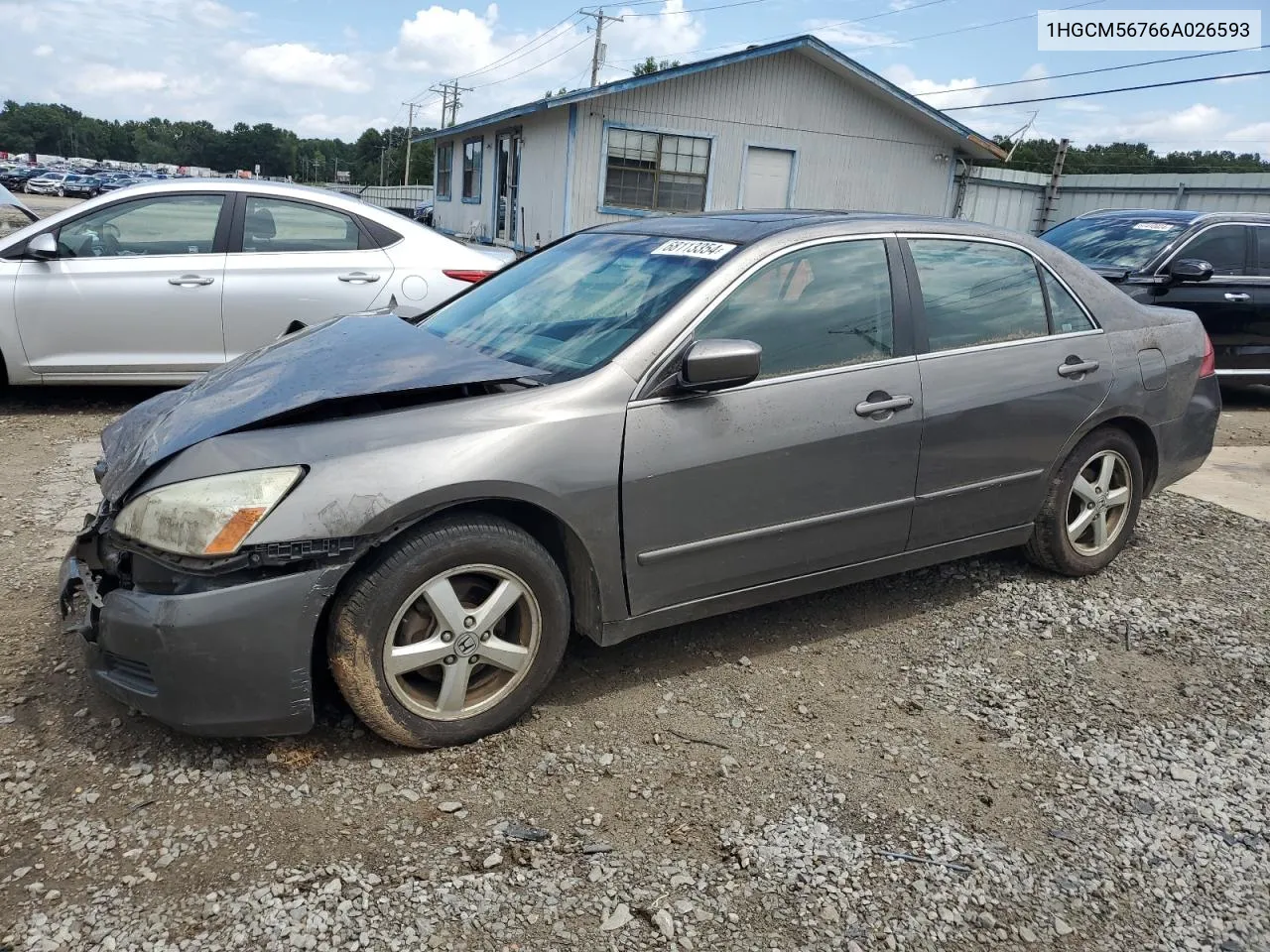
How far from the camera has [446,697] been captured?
280cm

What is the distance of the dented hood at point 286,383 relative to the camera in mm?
2770

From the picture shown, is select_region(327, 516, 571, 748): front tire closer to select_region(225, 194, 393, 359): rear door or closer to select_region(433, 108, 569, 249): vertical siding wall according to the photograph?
select_region(225, 194, 393, 359): rear door

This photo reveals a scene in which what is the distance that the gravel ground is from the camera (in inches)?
88.1

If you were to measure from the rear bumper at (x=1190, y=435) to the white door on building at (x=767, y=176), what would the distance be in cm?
1484

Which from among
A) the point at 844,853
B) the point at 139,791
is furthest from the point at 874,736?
the point at 139,791

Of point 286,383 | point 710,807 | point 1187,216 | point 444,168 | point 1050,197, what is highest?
point 1050,197

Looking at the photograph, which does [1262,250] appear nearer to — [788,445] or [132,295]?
[788,445]

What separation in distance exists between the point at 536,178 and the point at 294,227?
1311 centimetres

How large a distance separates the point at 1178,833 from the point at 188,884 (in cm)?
267

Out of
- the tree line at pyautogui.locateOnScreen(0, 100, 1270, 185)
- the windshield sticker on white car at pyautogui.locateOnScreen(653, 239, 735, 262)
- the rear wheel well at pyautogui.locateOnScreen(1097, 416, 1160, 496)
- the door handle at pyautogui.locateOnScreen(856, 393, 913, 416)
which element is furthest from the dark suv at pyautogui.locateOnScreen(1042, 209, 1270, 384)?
the tree line at pyautogui.locateOnScreen(0, 100, 1270, 185)

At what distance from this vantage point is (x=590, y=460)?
9.43 ft


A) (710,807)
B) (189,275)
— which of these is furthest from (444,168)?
(710,807)

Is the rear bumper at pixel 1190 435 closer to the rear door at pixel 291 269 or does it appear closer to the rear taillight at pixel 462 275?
the rear taillight at pixel 462 275

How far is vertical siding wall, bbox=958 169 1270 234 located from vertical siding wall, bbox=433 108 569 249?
8.89 m
